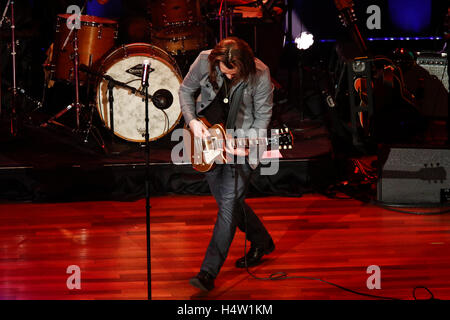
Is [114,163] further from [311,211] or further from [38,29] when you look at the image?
[38,29]

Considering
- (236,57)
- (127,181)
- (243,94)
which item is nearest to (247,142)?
(243,94)

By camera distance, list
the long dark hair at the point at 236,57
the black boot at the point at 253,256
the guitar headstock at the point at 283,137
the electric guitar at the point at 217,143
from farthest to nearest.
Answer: the black boot at the point at 253,256 < the guitar headstock at the point at 283,137 < the electric guitar at the point at 217,143 < the long dark hair at the point at 236,57

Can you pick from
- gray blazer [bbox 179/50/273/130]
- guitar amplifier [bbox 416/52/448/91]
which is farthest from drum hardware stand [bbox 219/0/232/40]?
gray blazer [bbox 179/50/273/130]

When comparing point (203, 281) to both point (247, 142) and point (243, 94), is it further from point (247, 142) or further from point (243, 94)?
point (243, 94)

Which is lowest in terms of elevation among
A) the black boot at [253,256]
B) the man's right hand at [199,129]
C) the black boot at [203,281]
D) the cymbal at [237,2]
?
the black boot at [203,281]

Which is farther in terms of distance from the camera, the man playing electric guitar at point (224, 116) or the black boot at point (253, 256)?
the black boot at point (253, 256)

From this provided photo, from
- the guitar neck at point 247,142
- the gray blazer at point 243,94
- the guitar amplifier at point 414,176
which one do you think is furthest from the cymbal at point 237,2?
the guitar neck at point 247,142

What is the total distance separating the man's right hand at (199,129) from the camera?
4648mm

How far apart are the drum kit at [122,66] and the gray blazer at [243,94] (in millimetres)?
2812

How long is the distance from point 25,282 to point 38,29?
529 cm

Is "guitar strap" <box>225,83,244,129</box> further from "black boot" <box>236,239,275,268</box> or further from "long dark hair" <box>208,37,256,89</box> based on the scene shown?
"black boot" <box>236,239,275,268</box>

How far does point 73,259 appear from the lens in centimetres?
539

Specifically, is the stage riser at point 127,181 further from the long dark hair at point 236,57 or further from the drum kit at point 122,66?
the long dark hair at point 236,57
